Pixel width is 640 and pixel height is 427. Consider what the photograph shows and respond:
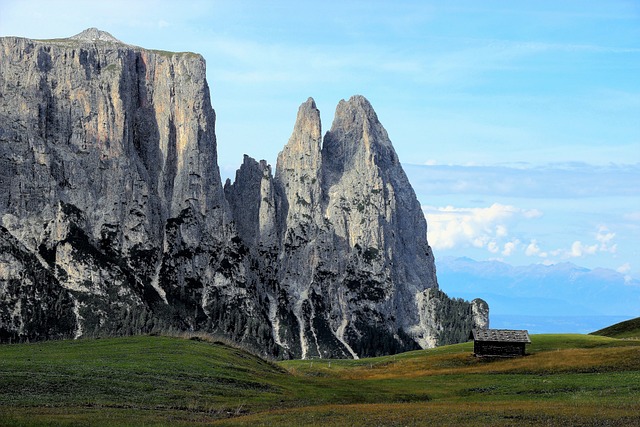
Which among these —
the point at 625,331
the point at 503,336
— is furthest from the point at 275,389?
the point at 625,331

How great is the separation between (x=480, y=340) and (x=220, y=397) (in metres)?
60.7

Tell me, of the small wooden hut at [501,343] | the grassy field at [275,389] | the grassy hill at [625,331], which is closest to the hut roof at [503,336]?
the small wooden hut at [501,343]

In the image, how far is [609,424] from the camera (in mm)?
57625

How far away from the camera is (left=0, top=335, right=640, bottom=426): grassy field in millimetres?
62719

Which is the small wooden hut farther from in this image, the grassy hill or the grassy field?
the grassy hill

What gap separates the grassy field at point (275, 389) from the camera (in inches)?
2469

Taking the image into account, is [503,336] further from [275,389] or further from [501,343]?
[275,389]

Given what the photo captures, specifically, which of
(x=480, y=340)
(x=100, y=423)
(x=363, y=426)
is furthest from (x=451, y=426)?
(x=480, y=340)

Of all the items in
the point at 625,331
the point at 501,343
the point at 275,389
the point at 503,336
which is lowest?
the point at 275,389

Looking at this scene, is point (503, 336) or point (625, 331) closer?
point (503, 336)

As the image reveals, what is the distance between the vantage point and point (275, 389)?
297ft

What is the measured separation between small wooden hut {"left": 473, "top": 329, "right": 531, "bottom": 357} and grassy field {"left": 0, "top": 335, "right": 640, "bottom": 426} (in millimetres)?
2907

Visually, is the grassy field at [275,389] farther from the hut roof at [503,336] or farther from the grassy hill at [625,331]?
the grassy hill at [625,331]

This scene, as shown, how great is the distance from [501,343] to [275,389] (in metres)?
49.8
